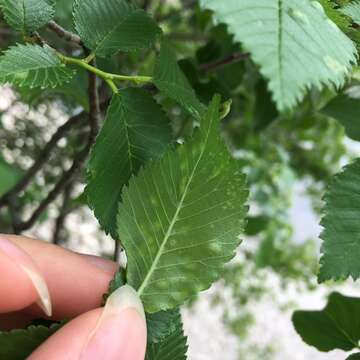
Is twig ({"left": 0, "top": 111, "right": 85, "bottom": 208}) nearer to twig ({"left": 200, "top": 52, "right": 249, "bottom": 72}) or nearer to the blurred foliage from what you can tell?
the blurred foliage

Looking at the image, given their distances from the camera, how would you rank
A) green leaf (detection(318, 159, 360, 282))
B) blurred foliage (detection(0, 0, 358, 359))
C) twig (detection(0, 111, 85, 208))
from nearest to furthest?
green leaf (detection(318, 159, 360, 282)), twig (detection(0, 111, 85, 208)), blurred foliage (detection(0, 0, 358, 359))

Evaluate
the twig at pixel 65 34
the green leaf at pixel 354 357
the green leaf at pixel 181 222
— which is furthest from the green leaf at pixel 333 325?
the twig at pixel 65 34

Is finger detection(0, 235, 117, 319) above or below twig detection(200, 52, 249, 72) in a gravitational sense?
below

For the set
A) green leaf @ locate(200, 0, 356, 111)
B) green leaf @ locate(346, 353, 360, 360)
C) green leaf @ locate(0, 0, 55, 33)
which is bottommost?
green leaf @ locate(346, 353, 360, 360)

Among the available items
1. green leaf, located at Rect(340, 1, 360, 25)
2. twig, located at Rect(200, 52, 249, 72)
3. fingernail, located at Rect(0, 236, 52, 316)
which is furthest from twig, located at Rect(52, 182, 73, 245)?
green leaf, located at Rect(340, 1, 360, 25)

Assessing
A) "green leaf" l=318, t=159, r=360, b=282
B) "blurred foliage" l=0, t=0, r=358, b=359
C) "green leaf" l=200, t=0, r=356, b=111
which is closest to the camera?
"green leaf" l=200, t=0, r=356, b=111
